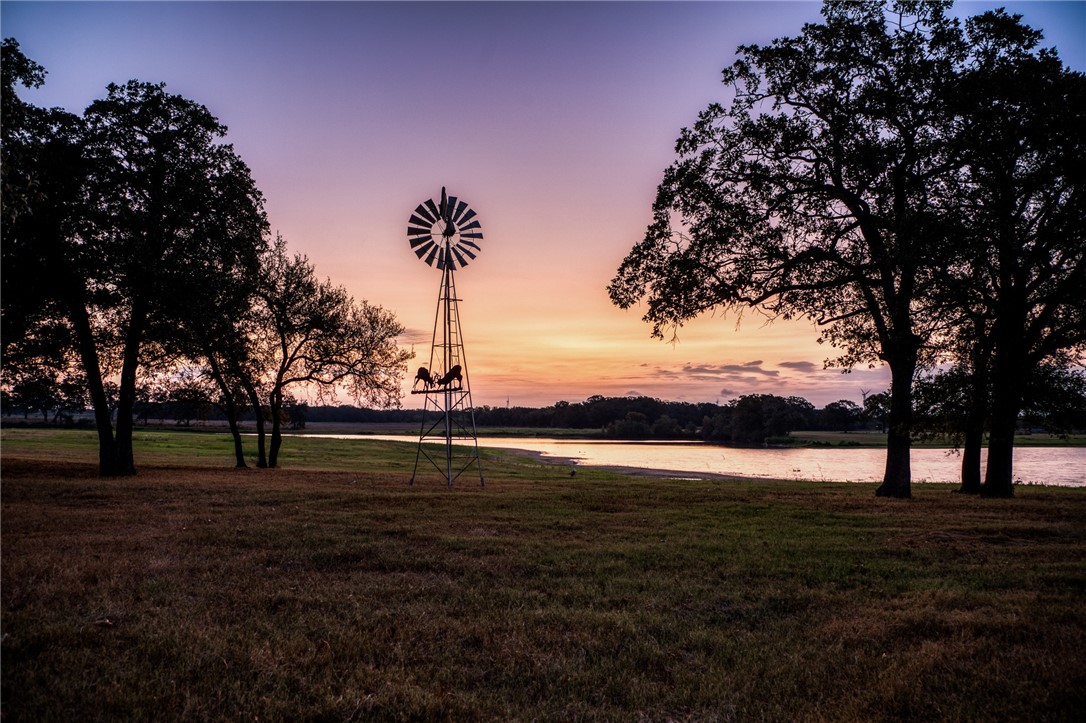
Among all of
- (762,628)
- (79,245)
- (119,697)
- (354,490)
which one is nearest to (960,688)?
(762,628)

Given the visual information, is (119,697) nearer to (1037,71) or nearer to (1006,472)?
(1037,71)

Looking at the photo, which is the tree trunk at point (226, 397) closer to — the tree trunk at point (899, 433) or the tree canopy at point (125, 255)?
the tree canopy at point (125, 255)

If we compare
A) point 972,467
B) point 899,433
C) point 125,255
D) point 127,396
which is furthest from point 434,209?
point 972,467

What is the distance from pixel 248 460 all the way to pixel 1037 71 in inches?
1921

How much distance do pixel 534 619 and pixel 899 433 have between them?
677 inches

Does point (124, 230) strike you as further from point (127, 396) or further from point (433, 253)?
point (433, 253)

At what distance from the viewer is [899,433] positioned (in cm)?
2022

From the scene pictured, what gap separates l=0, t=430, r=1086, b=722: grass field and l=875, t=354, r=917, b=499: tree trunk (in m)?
6.15

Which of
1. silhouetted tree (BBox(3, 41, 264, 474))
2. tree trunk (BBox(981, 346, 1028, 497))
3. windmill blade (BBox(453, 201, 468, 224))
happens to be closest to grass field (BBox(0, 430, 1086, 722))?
tree trunk (BBox(981, 346, 1028, 497))

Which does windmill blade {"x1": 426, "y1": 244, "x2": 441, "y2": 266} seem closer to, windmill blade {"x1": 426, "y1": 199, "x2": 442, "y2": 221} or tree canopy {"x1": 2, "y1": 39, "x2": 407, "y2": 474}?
windmill blade {"x1": 426, "y1": 199, "x2": 442, "y2": 221}

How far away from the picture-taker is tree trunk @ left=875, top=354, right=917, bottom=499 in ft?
68.2

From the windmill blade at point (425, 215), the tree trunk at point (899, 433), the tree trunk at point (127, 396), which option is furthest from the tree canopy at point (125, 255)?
the tree trunk at point (899, 433)

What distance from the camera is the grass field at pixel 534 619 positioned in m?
5.50

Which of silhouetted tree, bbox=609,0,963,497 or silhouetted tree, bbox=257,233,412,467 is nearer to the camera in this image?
silhouetted tree, bbox=609,0,963,497
